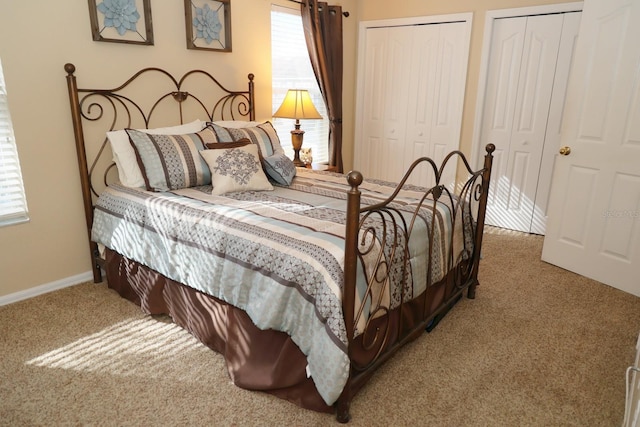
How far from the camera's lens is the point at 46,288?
8.85 feet

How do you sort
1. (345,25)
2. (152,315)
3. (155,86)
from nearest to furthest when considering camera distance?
(152,315), (155,86), (345,25)

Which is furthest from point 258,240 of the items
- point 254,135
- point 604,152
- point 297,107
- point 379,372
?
point 604,152

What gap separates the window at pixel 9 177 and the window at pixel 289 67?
2.05 metres

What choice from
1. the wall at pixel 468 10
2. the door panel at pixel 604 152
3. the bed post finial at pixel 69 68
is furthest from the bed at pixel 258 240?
the wall at pixel 468 10

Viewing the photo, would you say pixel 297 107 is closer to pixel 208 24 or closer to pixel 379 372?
pixel 208 24

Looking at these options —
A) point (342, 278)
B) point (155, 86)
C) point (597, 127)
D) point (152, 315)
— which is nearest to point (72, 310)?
point (152, 315)

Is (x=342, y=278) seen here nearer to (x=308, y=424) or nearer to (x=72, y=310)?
(x=308, y=424)

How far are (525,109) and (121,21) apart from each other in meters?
3.28

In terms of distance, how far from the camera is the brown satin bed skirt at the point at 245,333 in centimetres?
176

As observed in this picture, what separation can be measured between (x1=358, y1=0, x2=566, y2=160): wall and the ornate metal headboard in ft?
6.66

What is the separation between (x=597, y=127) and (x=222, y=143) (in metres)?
2.50

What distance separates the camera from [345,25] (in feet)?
14.6

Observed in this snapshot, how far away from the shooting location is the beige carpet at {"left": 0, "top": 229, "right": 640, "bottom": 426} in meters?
1.74

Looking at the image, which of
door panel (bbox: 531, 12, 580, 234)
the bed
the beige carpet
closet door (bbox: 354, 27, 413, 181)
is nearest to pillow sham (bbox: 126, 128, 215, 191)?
the bed
